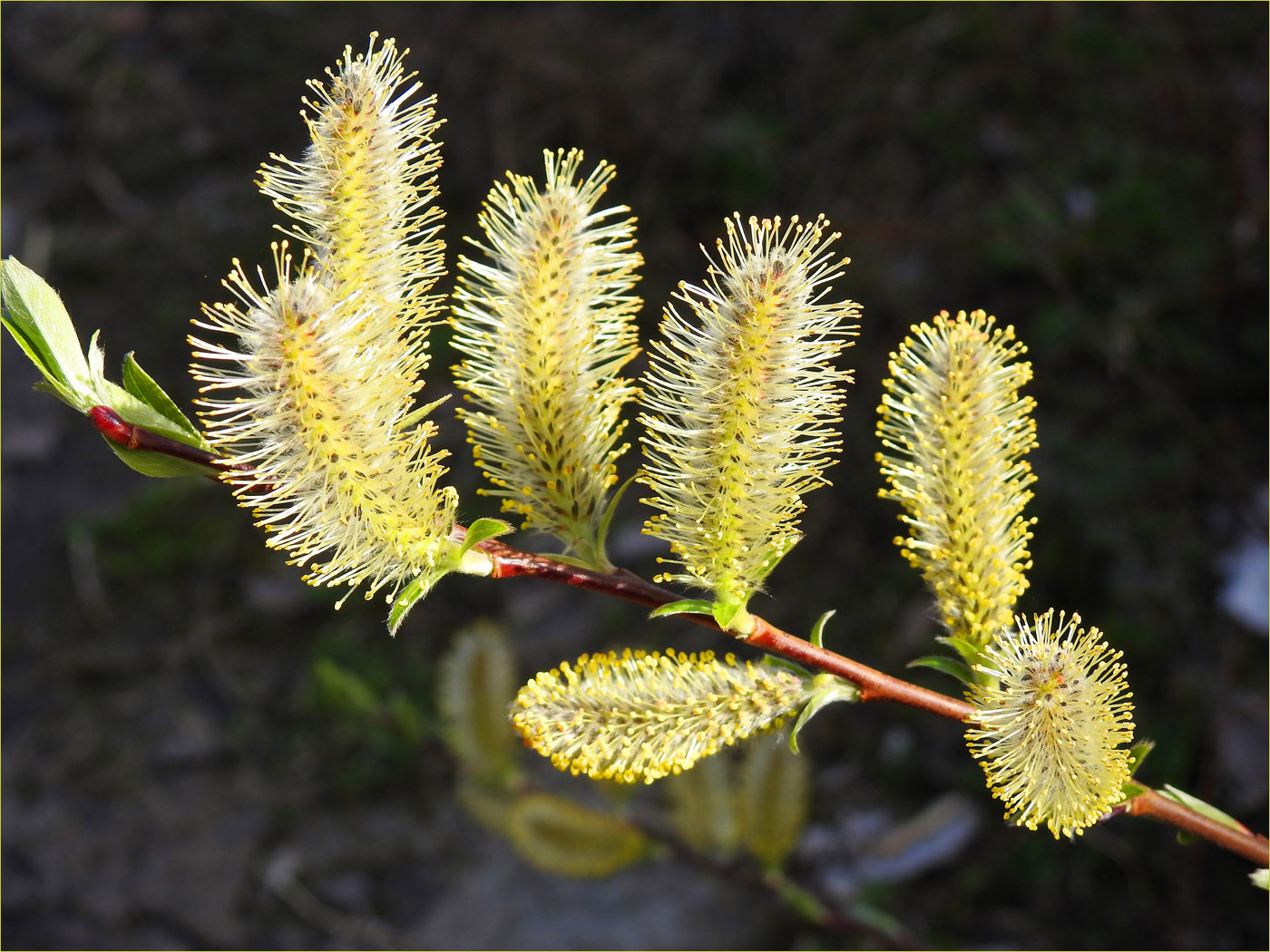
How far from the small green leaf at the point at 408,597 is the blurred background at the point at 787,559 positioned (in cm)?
154

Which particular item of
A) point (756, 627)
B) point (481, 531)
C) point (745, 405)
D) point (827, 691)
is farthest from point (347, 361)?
point (827, 691)

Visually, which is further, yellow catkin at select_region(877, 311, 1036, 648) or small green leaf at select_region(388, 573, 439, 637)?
yellow catkin at select_region(877, 311, 1036, 648)

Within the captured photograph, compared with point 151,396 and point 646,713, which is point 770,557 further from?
point 151,396

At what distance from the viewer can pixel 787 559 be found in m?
3.31

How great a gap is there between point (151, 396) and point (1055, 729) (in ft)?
3.12

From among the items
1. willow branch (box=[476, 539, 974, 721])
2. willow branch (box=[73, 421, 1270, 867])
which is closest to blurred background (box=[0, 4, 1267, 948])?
willow branch (box=[73, 421, 1270, 867])

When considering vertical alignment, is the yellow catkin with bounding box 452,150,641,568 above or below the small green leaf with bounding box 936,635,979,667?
above

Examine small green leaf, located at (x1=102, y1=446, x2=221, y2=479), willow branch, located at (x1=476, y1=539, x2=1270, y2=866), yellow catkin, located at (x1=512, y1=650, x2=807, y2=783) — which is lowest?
yellow catkin, located at (x1=512, y1=650, x2=807, y2=783)

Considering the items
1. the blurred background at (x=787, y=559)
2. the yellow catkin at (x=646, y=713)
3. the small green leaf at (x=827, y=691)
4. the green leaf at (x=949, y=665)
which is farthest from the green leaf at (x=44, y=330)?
the blurred background at (x=787, y=559)

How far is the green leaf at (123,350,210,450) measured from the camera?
1.02m

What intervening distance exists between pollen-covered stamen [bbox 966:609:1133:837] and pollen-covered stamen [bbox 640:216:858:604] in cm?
26

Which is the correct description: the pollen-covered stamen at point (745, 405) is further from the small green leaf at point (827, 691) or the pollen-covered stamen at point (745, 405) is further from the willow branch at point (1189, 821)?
the willow branch at point (1189, 821)

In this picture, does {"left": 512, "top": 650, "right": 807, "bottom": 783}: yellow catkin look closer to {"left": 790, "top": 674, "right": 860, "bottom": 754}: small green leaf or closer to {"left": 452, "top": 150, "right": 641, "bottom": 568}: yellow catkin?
{"left": 790, "top": 674, "right": 860, "bottom": 754}: small green leaf

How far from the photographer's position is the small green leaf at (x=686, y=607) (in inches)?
40.3
